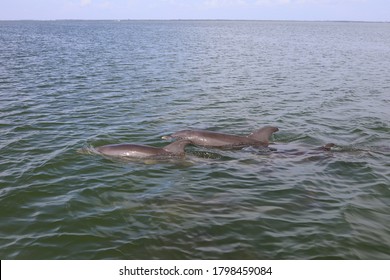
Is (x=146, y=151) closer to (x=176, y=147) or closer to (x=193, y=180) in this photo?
(x=176, y=147)

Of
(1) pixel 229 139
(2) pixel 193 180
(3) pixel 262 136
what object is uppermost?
(3) pixel 262 136

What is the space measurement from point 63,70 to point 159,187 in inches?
995

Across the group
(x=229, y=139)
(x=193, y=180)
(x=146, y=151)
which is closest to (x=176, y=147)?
(x=146, y=151)

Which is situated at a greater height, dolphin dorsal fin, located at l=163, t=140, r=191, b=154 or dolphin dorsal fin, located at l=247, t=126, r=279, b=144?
dolphin dorsal fin, located at l=247, t=126, r=279, b=144

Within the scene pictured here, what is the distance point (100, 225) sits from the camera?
8.58 meters

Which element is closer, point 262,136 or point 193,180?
point 193,180

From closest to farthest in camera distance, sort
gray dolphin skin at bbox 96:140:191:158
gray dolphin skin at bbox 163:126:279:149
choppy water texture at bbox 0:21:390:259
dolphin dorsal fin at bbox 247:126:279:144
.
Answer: choppy water texture at bbox 0:21:390:259
gray dolphin skin at bbox 96:140:191:158
gray dolphin skin at bbox 163:126:279:149
dolphin dorsal fin at bbox 247:126:279:144

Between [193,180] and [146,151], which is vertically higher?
[146,151]

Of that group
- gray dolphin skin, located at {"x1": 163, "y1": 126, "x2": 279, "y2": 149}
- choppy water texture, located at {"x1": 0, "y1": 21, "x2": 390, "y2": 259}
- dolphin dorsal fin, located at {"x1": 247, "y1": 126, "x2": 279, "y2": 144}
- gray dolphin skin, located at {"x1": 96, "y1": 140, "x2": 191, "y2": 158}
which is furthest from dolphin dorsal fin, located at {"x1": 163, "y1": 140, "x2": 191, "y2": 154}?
dolphin dorsal fin, located at {"x1": 247, "y1": 126, "x2": 279, "y2": 144}

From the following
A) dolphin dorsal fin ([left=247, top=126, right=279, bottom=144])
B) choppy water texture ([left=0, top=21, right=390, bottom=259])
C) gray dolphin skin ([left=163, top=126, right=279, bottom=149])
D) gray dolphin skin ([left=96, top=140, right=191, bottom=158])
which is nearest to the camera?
choppy water texture ([left=0, top=21, right=390, bottom=259])

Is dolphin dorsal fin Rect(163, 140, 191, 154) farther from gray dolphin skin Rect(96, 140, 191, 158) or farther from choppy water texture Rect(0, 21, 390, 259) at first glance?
choppy water texture Rect(0, 21, 390, 259)

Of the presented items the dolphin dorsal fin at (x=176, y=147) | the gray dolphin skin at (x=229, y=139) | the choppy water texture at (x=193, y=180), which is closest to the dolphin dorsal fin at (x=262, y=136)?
the gray dolphin skin at (x=229, y=139)

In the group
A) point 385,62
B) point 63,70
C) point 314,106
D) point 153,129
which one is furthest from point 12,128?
point 385,62
